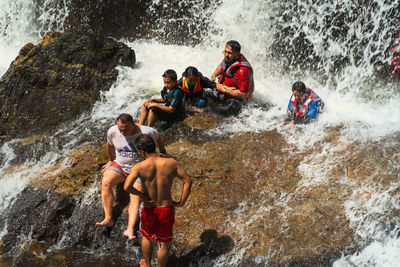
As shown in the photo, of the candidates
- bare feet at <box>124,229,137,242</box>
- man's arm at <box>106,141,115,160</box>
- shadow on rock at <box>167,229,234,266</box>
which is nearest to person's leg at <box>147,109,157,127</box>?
man's arm at <box>106,141,115,160</box>

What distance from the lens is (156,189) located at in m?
4.34

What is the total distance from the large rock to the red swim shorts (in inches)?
150

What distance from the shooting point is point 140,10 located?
1139 cm

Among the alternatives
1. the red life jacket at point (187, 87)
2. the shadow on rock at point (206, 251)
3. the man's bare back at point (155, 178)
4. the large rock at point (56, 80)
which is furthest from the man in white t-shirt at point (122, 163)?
the large rock at point (56, 80)

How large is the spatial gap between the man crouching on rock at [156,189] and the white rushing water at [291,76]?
999mm

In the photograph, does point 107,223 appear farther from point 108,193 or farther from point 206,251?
point 206,251

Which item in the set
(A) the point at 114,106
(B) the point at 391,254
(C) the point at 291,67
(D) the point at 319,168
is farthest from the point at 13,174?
(C) the point at 291,67

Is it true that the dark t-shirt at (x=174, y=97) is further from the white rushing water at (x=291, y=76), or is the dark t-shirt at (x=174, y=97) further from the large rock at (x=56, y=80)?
the large rock at (x=56, y=80)

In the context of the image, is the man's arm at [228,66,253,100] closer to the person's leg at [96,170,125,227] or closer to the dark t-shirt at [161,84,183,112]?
the dark t-shirt at [161,84,183,112]

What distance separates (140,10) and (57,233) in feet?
24.5

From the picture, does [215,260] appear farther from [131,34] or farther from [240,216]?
[131,34]

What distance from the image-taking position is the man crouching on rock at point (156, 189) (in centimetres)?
426

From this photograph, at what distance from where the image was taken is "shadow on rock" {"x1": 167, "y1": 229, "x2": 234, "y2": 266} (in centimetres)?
489

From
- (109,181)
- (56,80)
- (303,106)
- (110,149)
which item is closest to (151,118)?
(110,149)
